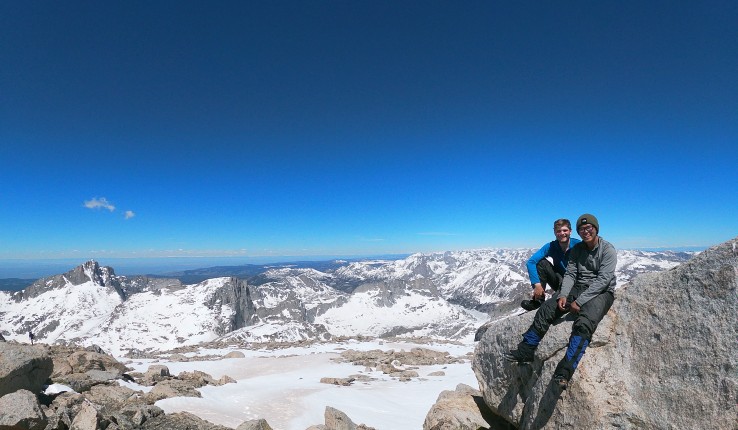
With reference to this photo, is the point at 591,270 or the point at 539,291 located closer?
the point at 591,270

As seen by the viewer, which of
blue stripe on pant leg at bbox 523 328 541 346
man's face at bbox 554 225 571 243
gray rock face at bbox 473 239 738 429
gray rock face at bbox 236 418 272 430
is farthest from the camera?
gray rock face at bbox 236 418 272 430

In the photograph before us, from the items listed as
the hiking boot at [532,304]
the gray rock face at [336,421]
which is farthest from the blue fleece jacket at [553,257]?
the gray rock face at [336,421]

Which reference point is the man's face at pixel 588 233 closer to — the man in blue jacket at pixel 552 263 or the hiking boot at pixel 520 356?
the man in blue jacket at pixel 552 263

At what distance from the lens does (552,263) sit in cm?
960

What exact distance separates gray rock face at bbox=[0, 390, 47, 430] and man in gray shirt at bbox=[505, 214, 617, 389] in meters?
15.1

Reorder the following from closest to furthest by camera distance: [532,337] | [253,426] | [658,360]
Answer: [658,360]
[532,337]
[253,426]

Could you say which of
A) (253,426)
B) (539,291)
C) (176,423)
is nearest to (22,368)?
(176,423)

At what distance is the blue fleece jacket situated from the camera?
9.09 m

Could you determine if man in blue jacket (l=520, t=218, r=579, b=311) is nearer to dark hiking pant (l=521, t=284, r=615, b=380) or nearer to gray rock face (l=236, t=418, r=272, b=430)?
dark hiking pant (l=521, t=284, r=615, b=380)

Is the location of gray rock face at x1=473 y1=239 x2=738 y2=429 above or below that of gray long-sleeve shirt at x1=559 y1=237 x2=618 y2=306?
below

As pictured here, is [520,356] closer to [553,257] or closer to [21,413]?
[553,257]

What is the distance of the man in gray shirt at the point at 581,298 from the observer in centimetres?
767

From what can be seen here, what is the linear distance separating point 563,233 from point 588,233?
76 centimetres

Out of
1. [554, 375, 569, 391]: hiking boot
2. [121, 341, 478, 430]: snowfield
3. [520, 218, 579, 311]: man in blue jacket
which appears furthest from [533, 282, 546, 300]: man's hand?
[121, 341, 478, 430]: snowfield
